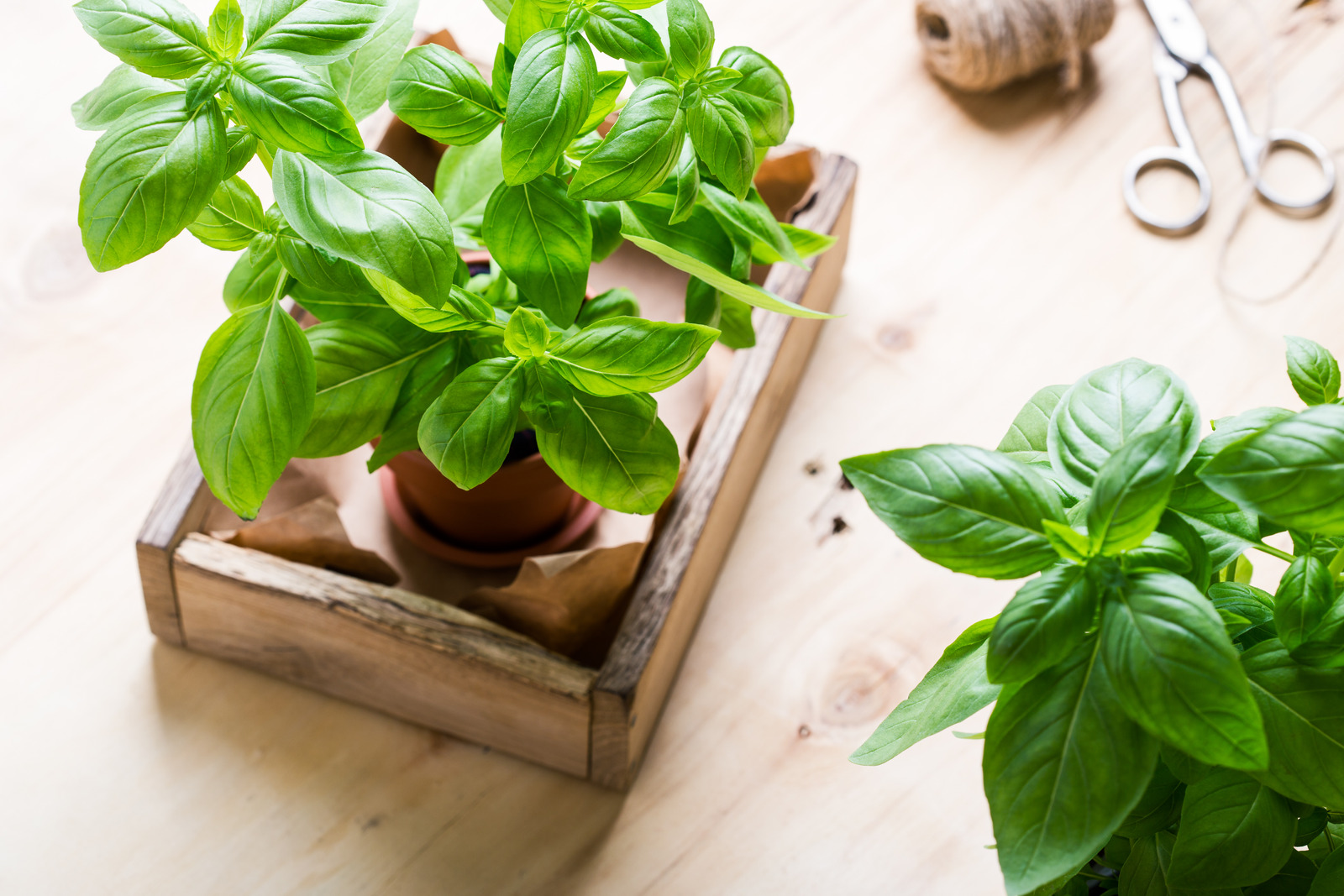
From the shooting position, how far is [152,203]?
50 centimetres

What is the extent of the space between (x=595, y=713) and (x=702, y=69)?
397mm

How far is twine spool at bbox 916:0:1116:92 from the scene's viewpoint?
1093mm

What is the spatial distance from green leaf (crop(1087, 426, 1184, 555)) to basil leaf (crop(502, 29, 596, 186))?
262mm

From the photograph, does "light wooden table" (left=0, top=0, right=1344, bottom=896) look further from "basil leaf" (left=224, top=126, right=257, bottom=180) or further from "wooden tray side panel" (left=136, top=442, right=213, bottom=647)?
"basil leaf" (left=224, top=126, right=257, bottom=180)

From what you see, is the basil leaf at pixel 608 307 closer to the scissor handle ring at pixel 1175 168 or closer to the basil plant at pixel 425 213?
the basil plant at pixel 425 213

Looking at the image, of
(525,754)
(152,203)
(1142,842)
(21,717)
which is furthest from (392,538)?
(1142,842)

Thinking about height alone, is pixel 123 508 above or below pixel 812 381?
below

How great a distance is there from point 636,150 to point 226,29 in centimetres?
19

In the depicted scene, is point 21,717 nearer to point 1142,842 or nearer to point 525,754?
point 525,754

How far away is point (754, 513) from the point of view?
3.17 feet

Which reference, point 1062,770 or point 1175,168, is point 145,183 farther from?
point 1175,168

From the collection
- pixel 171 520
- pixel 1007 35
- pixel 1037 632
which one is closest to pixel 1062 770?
pixel 1037 632

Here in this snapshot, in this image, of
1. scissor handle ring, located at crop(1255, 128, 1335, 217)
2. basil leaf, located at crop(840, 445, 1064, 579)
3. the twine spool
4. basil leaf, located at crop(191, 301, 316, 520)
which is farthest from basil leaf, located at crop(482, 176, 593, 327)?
scissor handle ring, located at crop(1255, 128, 1335, 217)

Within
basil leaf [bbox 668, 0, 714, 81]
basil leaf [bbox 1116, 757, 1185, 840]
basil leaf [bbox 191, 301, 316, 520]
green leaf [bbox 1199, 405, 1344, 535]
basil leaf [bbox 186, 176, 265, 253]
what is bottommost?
basil leaf [bbox 191, 301, 316, 520]
